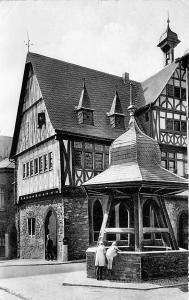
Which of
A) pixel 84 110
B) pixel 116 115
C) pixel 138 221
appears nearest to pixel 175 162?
pixel 116 115

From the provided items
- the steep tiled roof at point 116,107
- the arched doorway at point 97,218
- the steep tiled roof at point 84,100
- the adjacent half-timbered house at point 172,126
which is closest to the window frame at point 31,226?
the arched doorway at point 97,218

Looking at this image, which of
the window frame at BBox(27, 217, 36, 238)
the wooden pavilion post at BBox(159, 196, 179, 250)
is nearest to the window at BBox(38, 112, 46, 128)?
the window frame at BBox(27, 217, 36, 238)

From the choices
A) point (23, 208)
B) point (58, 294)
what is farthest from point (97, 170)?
point (58, 294)

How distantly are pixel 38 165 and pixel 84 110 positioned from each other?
3.89 m

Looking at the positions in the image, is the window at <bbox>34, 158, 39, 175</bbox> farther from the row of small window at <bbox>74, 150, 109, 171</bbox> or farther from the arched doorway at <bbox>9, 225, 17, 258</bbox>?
the arched doorway at <bbox>9, 225, 17, 258</bbox>

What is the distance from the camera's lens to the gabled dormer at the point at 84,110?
75.9ft

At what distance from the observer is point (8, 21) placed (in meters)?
9.89

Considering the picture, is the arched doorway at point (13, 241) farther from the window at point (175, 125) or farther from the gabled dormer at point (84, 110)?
the window at point (175, 125)

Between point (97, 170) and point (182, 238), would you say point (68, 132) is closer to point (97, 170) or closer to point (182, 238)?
point (97, 170)

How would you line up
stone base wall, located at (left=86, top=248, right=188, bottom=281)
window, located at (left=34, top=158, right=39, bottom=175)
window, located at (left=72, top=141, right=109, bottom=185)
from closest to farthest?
stone base wall, located at (left=86, top=248, right=188, bottom=281)
window, located at (left=72, top=141, right=109, bottom=185)
window, located at (left=34, top=158, right=39, bottom=175)

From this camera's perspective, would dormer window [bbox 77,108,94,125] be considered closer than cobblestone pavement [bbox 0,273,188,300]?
No

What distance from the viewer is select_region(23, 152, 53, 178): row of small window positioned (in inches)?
874

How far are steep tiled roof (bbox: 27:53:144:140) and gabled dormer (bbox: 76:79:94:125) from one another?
27cm

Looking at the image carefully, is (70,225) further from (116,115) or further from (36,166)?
(116,115)
